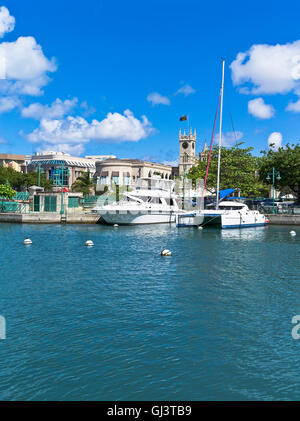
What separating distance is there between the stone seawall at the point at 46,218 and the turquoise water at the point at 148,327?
81.7ft

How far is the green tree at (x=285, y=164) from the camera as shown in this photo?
62.9 meters

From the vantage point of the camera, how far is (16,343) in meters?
12.2

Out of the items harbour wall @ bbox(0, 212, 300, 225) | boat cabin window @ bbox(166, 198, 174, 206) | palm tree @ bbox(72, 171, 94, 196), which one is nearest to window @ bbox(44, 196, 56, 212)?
harbour wall @ bbox(0, 212, 300, 225)

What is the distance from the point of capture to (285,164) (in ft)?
209

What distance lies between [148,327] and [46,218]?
41174 millimetres

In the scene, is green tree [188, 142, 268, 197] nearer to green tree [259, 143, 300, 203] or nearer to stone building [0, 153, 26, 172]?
green tree [259, 143, 300, 203]

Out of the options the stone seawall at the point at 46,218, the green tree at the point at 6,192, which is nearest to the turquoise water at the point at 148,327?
the stone seawall at the point at 46,218

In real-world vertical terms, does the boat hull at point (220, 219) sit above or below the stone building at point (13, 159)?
below

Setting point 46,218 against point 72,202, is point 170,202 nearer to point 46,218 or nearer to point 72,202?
point 72,202

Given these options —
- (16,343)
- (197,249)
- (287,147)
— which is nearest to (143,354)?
(16,343)

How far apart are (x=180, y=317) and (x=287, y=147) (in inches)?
2279

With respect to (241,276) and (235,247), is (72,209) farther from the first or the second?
(241,276)

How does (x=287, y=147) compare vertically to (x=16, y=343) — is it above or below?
above

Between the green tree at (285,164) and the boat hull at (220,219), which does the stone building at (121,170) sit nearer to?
the green tree at (285,164)
